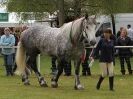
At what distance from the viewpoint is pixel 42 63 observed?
24.8m

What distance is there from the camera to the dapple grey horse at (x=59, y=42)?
13.9 m

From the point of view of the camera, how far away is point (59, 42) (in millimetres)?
14516

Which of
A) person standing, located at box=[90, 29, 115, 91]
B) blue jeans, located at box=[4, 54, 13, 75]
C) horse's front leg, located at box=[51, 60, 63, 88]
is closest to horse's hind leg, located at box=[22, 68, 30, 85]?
horse's front leg, located at box=[51, 60, 63, 88]

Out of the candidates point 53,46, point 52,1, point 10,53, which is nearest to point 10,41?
point 10,53

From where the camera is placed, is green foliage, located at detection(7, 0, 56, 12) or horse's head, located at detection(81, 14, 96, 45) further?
green foliage, located at detection(7, 0, 56, 12)

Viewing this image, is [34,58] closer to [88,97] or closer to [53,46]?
[53,46]

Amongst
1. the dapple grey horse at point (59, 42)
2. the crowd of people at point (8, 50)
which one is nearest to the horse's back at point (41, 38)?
the dapple grey horse at point (59, 42)

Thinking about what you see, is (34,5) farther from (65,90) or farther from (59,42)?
(65,90)

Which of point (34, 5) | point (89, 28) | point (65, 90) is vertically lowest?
point (65, 90)

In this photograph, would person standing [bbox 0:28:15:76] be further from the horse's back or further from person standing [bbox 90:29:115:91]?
person standing [bbox 90:29:115:91]

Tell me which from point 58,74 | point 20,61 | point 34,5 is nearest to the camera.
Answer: point 58,74

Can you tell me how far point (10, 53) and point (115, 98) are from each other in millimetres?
8192

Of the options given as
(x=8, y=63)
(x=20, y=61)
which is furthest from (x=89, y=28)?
(x=8, y=63)

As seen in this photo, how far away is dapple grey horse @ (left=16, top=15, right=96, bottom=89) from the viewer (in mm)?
13883
